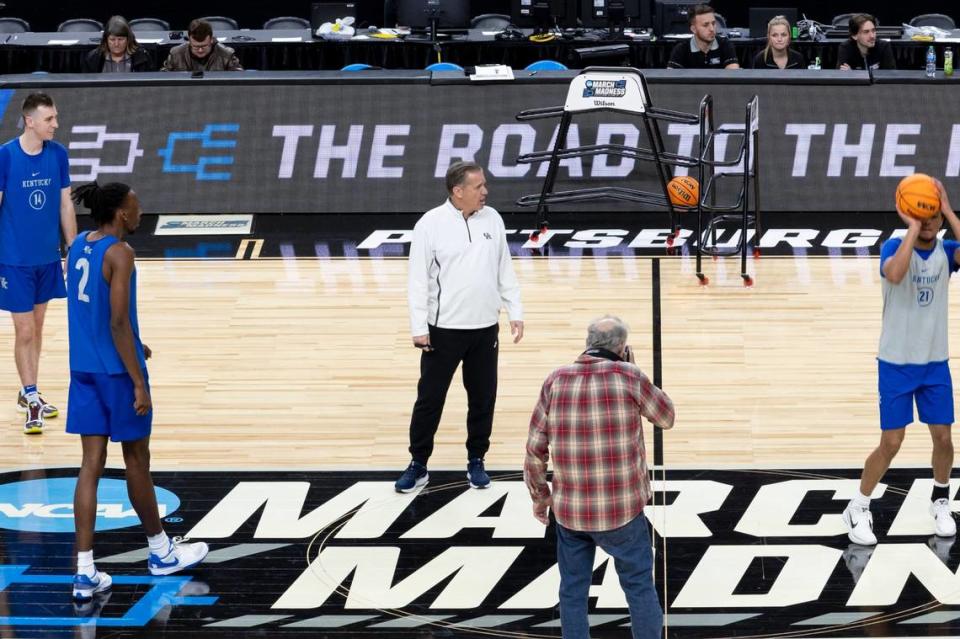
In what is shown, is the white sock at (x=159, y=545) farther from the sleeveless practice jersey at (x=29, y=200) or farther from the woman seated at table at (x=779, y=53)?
the woman seated at table at (x=779, y=53)

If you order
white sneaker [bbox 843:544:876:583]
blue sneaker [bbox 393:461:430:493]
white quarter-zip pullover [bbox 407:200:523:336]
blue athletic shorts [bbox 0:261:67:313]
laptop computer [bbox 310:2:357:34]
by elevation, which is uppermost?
laptop computer [bbox 310:2:357:34]

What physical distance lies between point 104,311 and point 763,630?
341 cm

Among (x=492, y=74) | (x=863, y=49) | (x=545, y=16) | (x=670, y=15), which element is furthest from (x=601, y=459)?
(x=670, y=15)

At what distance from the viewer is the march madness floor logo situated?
6.73 metres

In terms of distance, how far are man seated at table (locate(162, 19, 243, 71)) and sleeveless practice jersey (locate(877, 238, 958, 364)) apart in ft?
30.8

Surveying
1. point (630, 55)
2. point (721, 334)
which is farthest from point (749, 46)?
point (721, 334)

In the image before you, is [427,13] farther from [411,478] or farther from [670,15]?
[411,478]

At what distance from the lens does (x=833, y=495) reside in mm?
8078

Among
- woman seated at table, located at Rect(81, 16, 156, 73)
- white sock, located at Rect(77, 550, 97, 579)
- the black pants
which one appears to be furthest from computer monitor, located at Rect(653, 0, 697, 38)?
white sock, located at Rect(77, 550, 97, 579)

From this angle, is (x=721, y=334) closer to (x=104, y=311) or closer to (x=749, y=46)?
(x=104, y=311)

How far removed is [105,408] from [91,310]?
0.49 metres

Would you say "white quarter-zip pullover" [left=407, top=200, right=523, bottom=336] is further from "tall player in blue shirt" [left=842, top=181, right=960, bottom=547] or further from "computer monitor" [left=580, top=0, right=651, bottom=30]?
"computer monitor" [left=580, top=0, right=651, bottom=30]

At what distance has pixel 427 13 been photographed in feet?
60.8

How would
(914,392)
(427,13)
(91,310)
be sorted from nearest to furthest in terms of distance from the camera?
(91,310) → (914,392) → (427,13)
